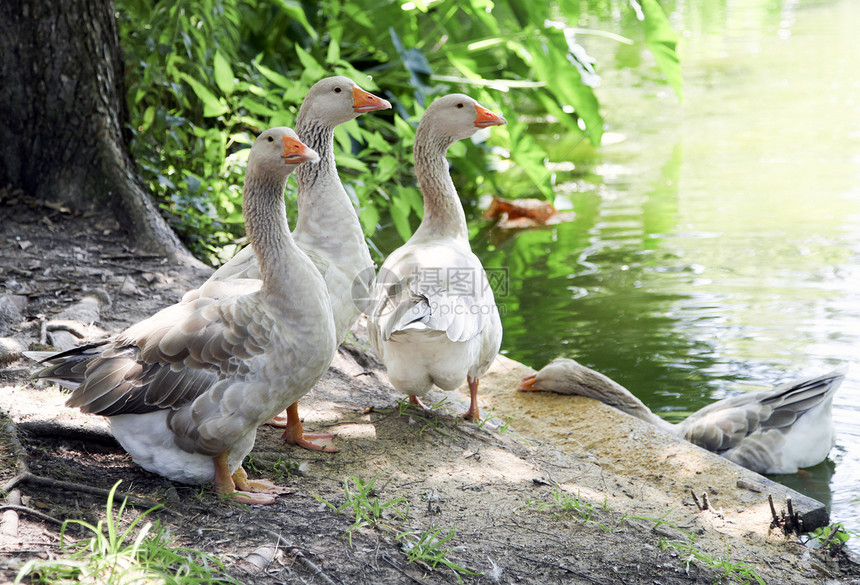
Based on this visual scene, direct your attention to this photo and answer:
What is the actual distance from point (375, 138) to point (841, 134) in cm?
781

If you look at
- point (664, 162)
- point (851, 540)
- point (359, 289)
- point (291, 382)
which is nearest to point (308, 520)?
point (291, 382)

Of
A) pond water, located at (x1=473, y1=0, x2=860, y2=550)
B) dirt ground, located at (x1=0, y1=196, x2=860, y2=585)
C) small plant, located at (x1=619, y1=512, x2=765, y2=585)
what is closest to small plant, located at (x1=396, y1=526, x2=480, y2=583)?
dirt ground, located at (x1=0, y1=196, x2=860, y2=585)

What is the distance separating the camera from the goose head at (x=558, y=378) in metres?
5.45

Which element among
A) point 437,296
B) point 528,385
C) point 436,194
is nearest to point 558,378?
point 528,385

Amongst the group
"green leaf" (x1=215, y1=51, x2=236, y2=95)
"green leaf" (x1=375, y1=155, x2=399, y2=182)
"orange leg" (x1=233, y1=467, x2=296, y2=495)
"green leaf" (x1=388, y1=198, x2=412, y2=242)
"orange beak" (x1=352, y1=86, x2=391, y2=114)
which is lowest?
"orange leg" (x1=233, y1=467, x2=296, y2=495)

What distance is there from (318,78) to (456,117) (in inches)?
79.7

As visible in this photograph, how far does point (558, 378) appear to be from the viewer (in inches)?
215

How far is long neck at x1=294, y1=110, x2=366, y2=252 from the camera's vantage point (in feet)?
14.7

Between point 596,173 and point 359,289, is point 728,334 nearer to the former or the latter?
point 359,289

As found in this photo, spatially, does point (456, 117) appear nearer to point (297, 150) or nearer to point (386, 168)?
point (386, 168)

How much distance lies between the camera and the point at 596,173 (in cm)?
1106

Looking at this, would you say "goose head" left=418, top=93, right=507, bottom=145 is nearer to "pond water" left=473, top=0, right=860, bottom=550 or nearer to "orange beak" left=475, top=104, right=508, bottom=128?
"orange beak" left=475, top=104, right=508, bottom=128

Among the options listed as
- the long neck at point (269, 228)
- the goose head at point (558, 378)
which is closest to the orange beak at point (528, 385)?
the goose head at point (558, 378)

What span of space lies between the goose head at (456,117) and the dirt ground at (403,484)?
1.60 m
